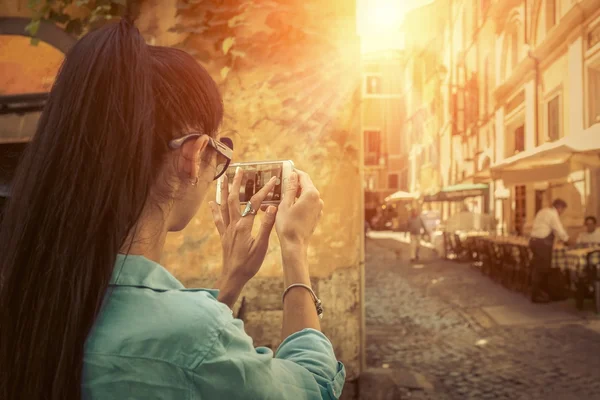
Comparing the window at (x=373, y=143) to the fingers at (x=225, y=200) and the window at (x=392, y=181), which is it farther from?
the fingers at (x=225, y=200)

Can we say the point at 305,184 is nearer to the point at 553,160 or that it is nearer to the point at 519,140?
the point at 553,160

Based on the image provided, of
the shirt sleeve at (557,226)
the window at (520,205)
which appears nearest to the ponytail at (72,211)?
the shirt sleeve at (557,226)

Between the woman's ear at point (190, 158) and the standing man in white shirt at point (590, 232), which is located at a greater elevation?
the woman's ear at point (190, 158)

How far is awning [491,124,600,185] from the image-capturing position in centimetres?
268

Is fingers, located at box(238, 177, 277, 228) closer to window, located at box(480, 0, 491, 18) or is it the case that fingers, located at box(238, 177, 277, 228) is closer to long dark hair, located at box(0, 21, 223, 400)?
long dark hair, located at box(0, 21, 223, 400)

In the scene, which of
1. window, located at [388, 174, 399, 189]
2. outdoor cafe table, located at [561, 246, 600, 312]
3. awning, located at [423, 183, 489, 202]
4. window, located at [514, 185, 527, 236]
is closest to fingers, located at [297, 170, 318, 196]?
window, located at [514, 185, 527, 236]

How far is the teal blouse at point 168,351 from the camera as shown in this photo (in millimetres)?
691

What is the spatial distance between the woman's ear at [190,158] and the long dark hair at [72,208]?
0.35 feet

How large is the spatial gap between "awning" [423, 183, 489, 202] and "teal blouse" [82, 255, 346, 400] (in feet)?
32.1

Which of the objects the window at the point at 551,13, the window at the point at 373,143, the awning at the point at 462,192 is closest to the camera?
the window at the point at 551,13

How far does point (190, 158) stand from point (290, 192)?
1.01 feet

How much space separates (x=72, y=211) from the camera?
745mm

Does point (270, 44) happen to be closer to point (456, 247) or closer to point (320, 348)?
point (320, 348)

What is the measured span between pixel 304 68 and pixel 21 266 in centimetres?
268
